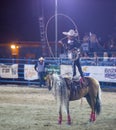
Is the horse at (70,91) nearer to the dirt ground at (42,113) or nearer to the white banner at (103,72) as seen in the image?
the dirt ground at (42,113)

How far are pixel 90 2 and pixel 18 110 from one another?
1571 cm

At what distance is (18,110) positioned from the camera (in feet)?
39.3

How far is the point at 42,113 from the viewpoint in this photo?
11391 mm

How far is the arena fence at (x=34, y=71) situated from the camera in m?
18.6

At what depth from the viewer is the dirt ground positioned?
948 cm

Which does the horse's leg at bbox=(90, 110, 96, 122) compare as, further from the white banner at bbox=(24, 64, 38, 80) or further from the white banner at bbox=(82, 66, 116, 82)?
the white banner at bbox=(24, 64, 38, 80)

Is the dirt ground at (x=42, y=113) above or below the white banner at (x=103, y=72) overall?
below

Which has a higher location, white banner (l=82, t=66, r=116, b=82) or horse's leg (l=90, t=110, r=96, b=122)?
white banner (l=82, t=66, r=116, b=82)

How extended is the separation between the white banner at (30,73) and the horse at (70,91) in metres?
10.1

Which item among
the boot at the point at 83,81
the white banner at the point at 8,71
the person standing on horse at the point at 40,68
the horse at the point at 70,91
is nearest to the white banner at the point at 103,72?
the person standing on horse at the point at 40,68

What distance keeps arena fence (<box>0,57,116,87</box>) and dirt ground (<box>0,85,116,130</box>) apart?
2.43m

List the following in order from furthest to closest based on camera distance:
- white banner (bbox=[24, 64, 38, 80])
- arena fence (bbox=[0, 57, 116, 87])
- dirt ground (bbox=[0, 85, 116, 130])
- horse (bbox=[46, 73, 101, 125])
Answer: white banner (bbox=[24, 64, 38, 80]) → arena fence (bbox=[0, 57, 116, 87]) → horse (bbox=[46, 73, 101, 125]) → dirt ground (bbox=[0, 85, 116, 130])

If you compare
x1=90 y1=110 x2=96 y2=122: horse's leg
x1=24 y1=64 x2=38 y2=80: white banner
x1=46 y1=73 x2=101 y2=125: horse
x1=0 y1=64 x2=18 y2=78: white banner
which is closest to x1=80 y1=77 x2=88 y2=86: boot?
x1=46 y1=73 x2=101 y2=125: horse

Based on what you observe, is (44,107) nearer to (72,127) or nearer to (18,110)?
(18,110)
